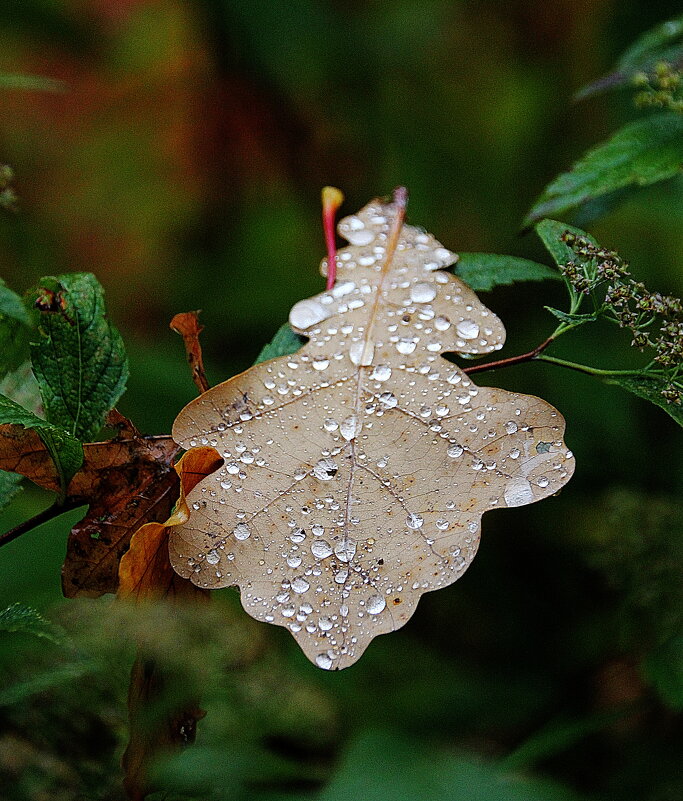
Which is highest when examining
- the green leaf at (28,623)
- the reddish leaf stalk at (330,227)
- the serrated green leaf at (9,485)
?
the reddish leaf stalk at (330,227)

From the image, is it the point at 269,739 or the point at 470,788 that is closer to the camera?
the point at 470,788

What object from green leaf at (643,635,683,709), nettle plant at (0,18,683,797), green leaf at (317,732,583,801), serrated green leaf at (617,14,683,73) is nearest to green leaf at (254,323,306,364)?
nettle plant at (0,18,683,797)

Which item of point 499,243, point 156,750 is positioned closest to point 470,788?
point 156,750

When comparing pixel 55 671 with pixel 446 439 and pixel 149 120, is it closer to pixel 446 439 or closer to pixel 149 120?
pixel 446 439

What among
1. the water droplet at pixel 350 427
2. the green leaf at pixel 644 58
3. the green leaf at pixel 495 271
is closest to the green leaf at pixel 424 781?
the water droplet at pixel 350 427

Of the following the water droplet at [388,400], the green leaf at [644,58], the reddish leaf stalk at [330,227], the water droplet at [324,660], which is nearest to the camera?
the water droplet at [324,660]

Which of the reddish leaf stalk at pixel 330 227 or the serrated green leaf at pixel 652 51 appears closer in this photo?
the reddish leaf stalk at pixel 330 227

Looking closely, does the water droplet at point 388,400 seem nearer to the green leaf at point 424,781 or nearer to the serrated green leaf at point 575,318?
the serrated green leaf at point 575,318

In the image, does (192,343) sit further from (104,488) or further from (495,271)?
(495,271)

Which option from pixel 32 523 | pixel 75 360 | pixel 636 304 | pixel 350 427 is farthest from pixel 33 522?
pixel 636 304
